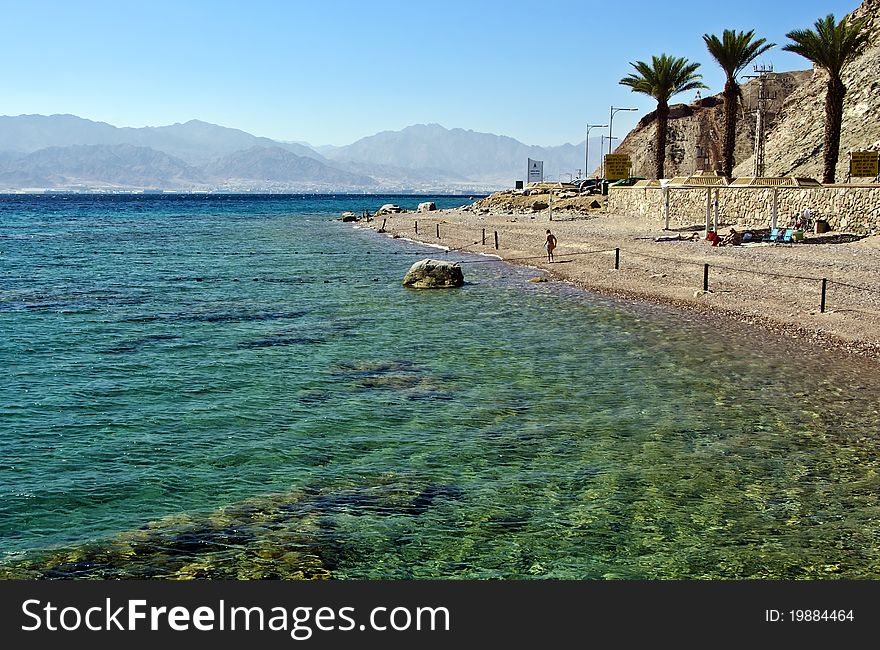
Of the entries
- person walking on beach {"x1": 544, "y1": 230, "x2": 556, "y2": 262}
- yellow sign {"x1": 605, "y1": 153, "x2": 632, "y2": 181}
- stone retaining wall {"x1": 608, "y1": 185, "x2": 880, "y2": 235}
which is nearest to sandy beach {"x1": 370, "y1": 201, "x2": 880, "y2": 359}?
person walking on beach {"x1": 544, "y1": 230, "x2": 556, "y2": 262}

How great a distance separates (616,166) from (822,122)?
1927 centimetres

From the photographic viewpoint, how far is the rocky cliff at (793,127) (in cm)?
6994

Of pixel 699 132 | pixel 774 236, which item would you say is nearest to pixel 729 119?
pixel 774 236

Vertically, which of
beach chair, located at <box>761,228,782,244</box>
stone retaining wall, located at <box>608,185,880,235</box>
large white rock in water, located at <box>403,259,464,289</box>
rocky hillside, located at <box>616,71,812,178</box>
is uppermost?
rocky hillside, located at <box>616,71,812,178</box>

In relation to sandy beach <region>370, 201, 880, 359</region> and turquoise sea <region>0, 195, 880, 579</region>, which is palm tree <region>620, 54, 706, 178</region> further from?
turquoise sea <region>0, 195, 880, 579</region>

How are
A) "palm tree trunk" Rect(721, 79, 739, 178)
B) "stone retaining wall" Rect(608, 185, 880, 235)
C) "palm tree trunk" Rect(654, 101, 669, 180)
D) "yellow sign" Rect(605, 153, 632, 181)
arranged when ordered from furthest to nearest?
"yellow sign" Rect(605, 153, 632, 181), "palm tree trunk" Rect(654, 101, 669, 180), "palm tree trunk" Rect(721, 79, 739, 178), "stone retaining wall" Rect(608, 185, 880, 235)

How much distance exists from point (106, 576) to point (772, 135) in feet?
301

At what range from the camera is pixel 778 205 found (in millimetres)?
40500

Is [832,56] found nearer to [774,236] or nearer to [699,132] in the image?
[774,236]

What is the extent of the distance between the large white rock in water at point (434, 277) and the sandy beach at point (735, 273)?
14.4 feet

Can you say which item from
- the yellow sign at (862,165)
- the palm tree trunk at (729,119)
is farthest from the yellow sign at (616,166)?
the yellow sign at (862,165)

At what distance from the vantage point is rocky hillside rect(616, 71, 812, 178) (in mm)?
113062

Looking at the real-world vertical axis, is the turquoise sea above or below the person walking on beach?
below

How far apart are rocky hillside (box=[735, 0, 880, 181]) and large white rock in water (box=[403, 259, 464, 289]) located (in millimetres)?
42153
